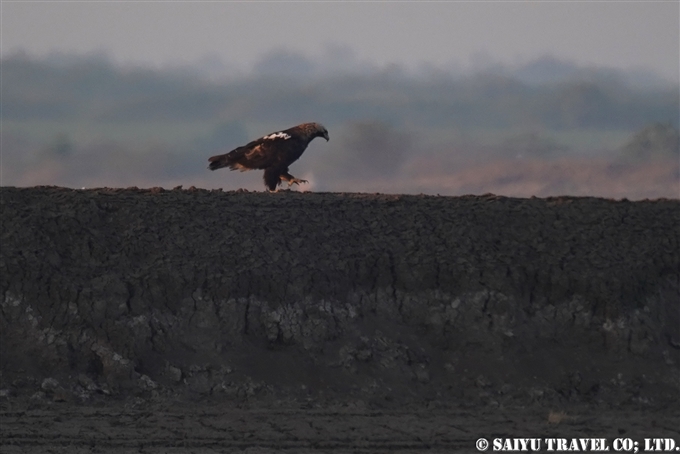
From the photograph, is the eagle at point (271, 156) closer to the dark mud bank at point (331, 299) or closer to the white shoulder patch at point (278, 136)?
the white shoulder patch at point (278, 136)

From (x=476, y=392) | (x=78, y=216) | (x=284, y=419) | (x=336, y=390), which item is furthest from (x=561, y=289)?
(x=78, y=216)

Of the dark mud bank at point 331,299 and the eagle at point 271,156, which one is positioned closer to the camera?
the dark mud bank at point 331,299

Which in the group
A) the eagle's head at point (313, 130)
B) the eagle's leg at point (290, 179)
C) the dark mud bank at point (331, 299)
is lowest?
the dark mud bank at point (331, 299)

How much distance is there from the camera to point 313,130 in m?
28.7

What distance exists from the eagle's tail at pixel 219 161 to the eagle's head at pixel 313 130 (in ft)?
5.95

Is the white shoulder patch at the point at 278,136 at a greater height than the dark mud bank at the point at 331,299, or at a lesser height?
greater

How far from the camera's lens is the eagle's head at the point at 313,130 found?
28578 mm

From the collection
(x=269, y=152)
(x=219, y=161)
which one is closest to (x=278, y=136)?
(x=269, y=152)

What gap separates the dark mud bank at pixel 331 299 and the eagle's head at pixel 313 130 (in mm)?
3428

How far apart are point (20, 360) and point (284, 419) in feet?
16.1

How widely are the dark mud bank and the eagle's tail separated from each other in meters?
3.18

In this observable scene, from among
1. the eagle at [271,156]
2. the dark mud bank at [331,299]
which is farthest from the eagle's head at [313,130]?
the dark mud bank at [331,299]

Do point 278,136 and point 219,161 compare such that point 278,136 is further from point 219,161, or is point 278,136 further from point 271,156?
point 219,161

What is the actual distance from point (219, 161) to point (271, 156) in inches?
52.3
